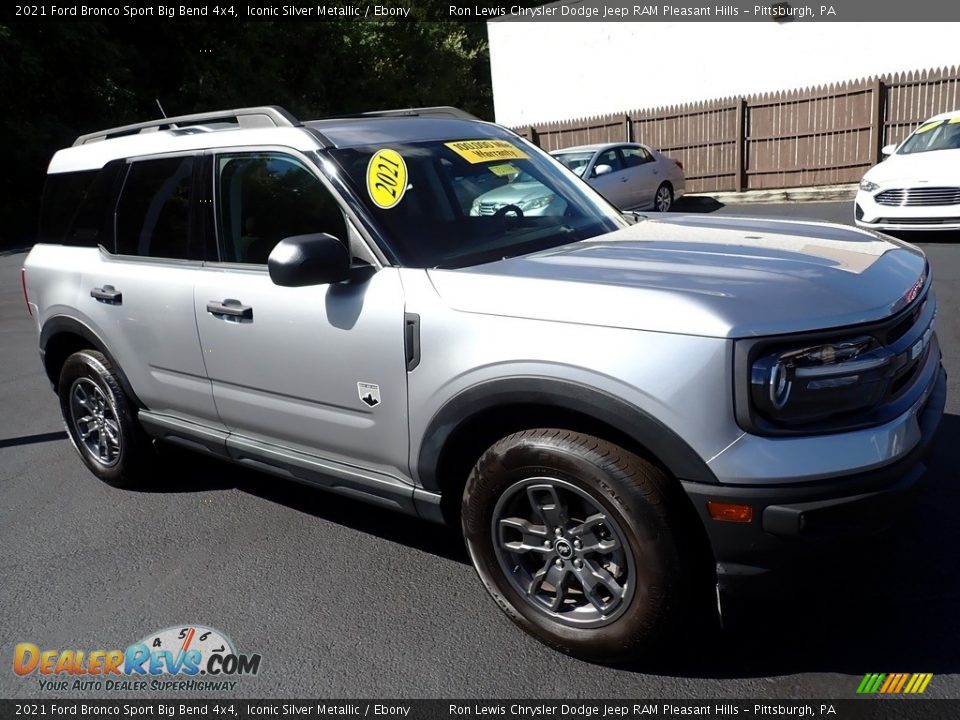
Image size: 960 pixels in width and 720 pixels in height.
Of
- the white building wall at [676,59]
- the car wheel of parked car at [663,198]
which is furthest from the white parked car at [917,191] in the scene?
the white building wall at [676,59]

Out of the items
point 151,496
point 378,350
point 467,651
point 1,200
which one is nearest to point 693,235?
point 378,350

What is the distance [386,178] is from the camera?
3.29 metres

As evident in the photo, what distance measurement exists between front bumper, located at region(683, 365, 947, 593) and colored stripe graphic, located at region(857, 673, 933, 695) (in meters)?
0.58

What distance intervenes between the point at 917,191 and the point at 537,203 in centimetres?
783

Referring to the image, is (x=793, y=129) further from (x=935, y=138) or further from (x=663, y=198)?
(x=935, y=138)

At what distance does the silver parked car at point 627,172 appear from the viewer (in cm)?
1353

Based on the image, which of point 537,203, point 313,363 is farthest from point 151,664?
point 537,203

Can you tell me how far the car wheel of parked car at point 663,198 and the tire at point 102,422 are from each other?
1198cm

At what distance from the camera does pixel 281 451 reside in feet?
11.6

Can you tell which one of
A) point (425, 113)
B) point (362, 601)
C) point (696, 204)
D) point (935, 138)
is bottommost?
point (696, 204)

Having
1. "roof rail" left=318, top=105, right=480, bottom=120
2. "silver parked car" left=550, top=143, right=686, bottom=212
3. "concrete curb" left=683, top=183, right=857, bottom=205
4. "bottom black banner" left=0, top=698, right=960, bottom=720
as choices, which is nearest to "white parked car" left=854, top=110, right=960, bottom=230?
"silver parked car" left=550, top=143, right=686, bottom=212

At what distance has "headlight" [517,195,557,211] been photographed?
3670 millimetres

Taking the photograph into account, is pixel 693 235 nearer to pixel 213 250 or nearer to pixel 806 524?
pixel 806 524

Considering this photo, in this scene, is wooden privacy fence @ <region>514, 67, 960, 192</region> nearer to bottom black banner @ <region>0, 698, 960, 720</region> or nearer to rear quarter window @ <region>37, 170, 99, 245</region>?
rear quarter window @ <region>37, 170, 99, 245</region>
